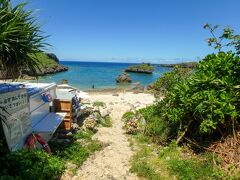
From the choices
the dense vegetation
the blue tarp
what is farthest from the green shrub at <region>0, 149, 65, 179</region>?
the dense vegetation

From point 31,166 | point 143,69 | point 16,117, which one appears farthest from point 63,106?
point 143,69

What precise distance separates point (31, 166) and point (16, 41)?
3.26 m

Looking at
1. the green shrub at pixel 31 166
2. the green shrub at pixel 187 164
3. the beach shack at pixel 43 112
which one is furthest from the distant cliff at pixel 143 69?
the green shrub at pixel 31 166

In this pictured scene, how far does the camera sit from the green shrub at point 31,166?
682cm

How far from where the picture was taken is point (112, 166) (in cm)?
886

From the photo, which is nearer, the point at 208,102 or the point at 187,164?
the point at 187,164

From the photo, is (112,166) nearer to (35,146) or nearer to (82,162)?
(82,162)

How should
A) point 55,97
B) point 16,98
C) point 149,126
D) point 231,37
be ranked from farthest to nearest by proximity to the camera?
1. point 55,97
2. point 149,126
3. point 231,37
4. point 16,98

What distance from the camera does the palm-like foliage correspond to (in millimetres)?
7492

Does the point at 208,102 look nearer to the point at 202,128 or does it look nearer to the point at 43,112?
the point at 202,128

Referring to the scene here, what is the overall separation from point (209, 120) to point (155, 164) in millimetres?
2057

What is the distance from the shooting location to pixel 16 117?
7.91 metres

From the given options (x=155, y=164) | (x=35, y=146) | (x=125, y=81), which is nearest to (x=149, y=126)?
(x=155, y=164)

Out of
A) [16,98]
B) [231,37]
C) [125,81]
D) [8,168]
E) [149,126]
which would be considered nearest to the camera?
[8,168]
